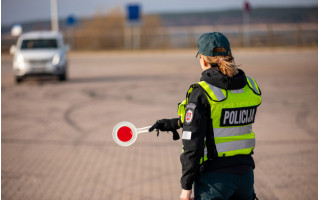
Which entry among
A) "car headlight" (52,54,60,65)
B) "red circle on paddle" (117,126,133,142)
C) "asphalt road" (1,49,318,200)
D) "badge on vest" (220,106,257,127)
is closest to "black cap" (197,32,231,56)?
"badge on vest" (220,106,257,127)

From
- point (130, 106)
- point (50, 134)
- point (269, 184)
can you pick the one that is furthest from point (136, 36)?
point (269, 184)

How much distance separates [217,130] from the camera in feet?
8.74

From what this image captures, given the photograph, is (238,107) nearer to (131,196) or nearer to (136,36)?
(131,196)

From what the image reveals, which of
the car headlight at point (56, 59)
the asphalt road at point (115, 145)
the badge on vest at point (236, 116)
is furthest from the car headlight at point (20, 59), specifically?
the badge on vest at point (236, 116)

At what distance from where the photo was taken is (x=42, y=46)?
17.5m

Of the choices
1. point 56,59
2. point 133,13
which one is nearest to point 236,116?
point 56,59

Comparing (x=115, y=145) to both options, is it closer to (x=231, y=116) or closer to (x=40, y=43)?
(x=231, y=116)

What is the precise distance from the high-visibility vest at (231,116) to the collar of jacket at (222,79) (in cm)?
2

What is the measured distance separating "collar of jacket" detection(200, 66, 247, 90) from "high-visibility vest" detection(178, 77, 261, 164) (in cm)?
2

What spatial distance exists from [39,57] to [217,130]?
14.8m

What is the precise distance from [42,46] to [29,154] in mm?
11030

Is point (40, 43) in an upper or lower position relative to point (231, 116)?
lower

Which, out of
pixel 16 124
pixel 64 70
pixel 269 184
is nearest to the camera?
pixel 269 184

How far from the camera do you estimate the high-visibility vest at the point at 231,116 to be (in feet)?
8.61
